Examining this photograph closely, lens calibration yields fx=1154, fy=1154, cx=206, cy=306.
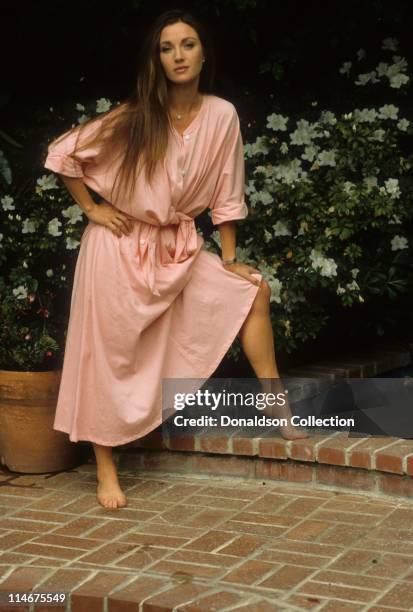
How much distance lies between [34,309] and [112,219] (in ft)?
2.84

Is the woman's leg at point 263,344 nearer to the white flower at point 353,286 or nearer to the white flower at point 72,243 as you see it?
the white flower at point 353,286

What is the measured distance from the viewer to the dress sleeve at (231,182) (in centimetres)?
456

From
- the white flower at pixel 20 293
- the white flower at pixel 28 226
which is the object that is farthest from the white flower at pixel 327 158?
the white flower at pixel 20 293

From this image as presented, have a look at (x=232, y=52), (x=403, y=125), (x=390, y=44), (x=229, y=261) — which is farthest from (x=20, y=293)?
(x=390, y=44)

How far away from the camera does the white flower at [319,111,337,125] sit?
5.33 meters

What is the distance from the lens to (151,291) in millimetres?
4473

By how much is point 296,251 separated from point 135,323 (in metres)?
0.95

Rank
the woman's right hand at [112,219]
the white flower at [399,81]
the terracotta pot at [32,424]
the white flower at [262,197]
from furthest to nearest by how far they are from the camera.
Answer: the white flower at [399,81], the white flower at [262,197], the terracotta pot at [32,424], the woman's right hand at [112,219]

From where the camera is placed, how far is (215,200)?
4652 millimetres

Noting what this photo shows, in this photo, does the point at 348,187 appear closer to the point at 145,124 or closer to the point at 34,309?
the point at 145,124

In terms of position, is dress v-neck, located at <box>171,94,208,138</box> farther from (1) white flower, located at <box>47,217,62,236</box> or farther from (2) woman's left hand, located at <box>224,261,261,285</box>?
(1) white flower, located at <box>47,217,62,236</box>

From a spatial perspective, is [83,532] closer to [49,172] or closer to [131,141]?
[131,141]

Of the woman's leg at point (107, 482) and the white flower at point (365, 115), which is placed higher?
the white flower at point (365, 115)

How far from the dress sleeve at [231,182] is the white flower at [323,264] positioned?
1.65 feet
